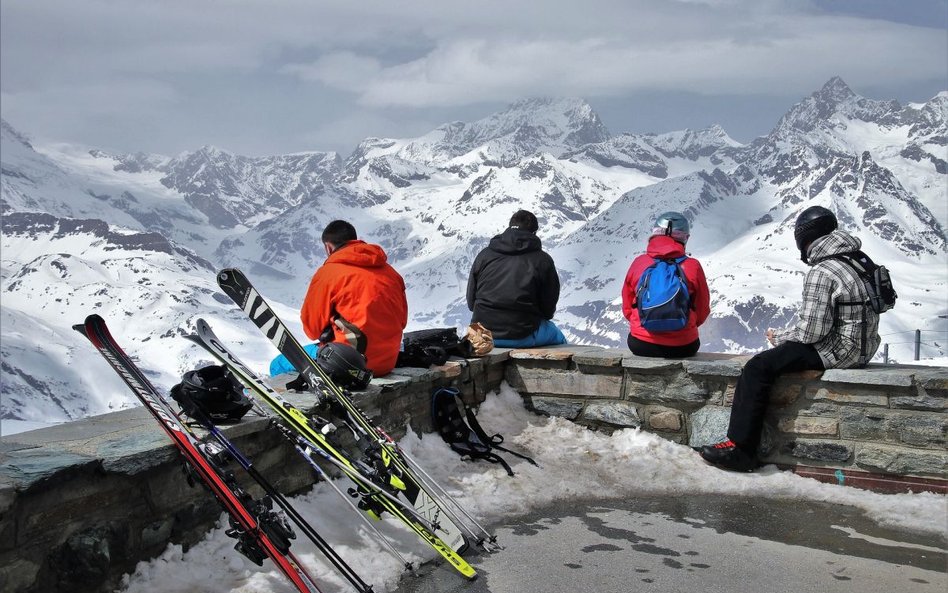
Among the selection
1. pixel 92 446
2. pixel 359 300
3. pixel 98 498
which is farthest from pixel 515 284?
pixel 98 498

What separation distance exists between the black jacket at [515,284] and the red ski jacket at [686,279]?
→ 930 mm

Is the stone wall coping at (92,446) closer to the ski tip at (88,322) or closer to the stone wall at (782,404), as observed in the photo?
the ski tip at (88,322)

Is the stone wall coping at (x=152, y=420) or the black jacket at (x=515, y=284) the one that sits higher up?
the black jacket at (x=515, y=284)

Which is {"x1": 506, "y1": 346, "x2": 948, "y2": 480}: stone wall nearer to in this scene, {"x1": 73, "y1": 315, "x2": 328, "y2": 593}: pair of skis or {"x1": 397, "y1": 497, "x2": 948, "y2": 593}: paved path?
{"x1": 397, "y1": 497, "x2": 948, "y2": 593}: paved path

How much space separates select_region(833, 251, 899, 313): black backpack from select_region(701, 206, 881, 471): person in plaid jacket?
38 millimetres

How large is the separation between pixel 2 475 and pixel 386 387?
9.15ft

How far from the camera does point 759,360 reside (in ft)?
20.2

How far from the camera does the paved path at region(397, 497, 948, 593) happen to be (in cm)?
420

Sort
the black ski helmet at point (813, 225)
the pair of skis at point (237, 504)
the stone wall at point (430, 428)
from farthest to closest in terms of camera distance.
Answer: the black ski helmet at point (813, 225) → the pair of skis at point (237, 504) → the stone wall at point (430, 428)

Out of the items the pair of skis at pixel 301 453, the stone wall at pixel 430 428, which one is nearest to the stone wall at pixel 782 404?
the stone wall at pixel 430 428

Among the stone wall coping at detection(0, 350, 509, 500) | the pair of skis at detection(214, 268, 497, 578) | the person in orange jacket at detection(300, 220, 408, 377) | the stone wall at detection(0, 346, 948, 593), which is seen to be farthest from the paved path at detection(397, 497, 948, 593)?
the person in orange jacket at detection(300, 220, 408, 377)

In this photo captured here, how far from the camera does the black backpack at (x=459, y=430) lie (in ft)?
20.3

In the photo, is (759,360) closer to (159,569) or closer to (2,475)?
(159,569)

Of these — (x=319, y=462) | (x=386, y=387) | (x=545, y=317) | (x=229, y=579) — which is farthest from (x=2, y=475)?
(x=545, y=317)
